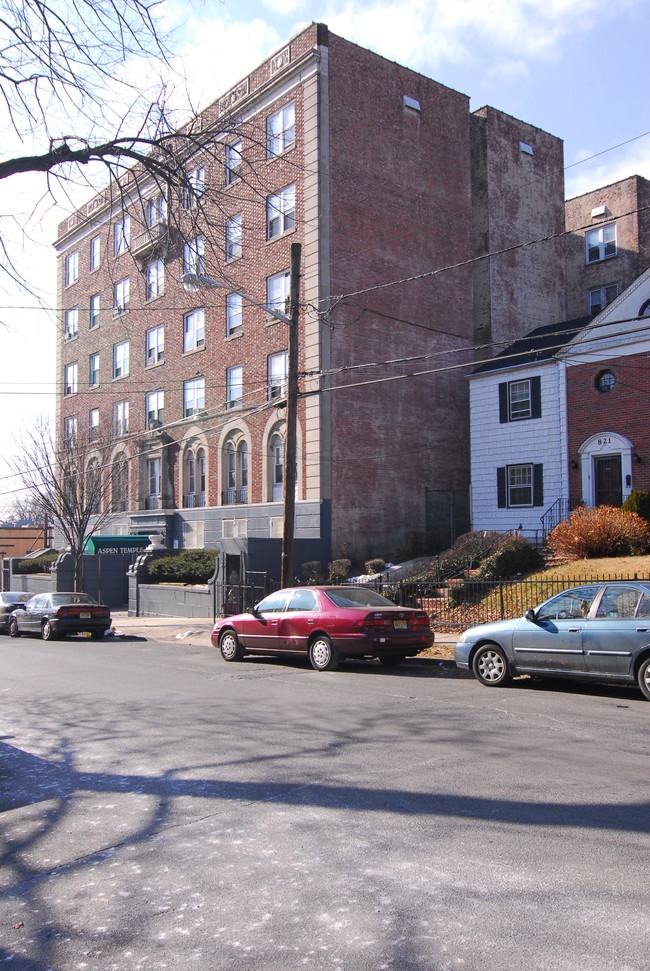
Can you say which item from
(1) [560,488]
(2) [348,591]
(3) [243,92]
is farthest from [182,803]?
(3) [243,92]

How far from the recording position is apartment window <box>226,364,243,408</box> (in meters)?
32.4

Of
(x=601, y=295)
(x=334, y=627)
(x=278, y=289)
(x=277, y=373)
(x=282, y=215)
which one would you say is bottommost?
(x=334, y=627)

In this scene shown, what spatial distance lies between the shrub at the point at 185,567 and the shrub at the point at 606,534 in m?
13.3

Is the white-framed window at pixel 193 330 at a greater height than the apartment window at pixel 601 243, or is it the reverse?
the apartment window at pixel 601 243

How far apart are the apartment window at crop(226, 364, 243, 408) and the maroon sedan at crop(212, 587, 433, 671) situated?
694 inches

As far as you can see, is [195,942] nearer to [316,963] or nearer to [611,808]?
[316,963]

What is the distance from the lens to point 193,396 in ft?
116

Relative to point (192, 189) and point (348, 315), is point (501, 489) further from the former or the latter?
point (192, 189)

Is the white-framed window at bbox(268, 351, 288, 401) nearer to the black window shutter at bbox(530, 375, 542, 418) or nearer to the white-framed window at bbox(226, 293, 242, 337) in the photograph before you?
the white-framed window at bbox(226, 293, 242, 337)

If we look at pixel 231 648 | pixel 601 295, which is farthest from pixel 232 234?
pixel 601 295

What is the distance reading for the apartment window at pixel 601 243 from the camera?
39.2m

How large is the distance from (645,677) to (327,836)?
633cm

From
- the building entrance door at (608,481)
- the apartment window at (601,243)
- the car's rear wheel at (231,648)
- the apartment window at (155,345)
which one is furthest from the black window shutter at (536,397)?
the apartment window at (155,345)

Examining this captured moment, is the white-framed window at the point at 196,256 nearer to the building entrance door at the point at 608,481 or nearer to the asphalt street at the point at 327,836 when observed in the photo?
the asphalt street at the point at 327,836
